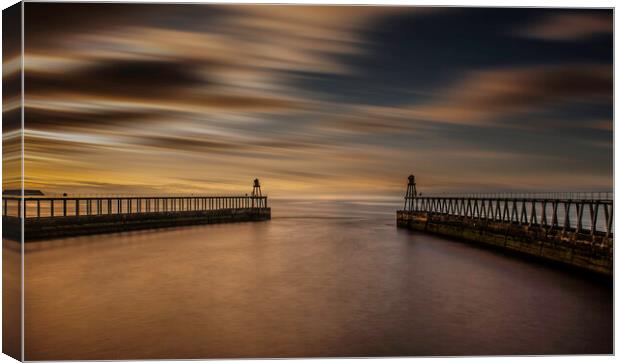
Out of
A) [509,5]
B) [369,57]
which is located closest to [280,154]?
[369,57]

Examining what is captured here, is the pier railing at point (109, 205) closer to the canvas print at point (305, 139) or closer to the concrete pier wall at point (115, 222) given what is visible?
the canvas print at point (305, 139)

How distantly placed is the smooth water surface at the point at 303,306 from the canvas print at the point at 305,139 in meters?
0.06

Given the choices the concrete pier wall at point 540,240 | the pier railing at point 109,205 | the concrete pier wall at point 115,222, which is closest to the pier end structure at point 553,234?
the concrete pier wall at point 540,240

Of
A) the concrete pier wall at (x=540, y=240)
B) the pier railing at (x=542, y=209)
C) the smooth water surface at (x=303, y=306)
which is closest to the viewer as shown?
the smooth water surface at (x=303, y=306)

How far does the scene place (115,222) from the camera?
26.0 m

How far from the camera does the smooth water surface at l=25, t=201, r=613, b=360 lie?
22.7 feet

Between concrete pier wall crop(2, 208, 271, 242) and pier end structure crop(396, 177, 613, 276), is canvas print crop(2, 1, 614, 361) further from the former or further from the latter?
concrete pier wall crop(2, 208, 271, 242)

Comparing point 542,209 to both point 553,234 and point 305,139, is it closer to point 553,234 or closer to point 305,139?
point 553,234

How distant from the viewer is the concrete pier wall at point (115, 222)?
21.5 m

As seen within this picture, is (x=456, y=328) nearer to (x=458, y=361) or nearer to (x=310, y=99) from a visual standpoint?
(x=458, y=361)

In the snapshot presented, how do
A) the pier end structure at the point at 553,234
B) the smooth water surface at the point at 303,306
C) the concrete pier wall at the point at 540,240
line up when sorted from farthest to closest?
the pier end structure at the point at 553,234
the concrete pier wall at the point at 540,240
the smooth water surface at the point at 303,306

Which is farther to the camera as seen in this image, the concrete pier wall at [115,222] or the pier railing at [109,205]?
the concrete pier wall at [115,222]

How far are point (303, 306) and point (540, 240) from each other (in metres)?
8.37

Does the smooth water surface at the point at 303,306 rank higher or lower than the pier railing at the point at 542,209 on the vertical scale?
lower
